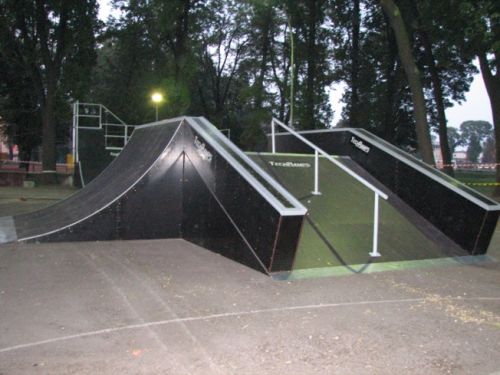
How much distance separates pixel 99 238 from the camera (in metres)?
8.22

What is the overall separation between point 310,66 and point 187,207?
23332 mm

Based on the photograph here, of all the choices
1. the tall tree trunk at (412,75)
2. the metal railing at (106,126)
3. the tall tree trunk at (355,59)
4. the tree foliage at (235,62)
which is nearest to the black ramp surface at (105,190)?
the tall tree trunk at (412,75)

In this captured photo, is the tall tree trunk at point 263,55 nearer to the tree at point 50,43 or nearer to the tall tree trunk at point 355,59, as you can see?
the tall tree trunk at point 355,59

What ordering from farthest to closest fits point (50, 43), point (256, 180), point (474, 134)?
point (474, 134) < point (50, 43) < point (256, 180)

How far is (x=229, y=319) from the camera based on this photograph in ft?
15.6

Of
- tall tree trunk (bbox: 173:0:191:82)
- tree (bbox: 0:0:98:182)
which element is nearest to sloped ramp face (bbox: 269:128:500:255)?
tree (bbox: 0:0:98:182)

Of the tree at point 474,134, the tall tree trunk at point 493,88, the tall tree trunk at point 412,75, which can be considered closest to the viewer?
the tall tree trunk at point 412,75

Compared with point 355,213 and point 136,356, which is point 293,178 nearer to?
point 355,213

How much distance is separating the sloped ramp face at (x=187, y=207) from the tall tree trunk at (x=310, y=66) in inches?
795

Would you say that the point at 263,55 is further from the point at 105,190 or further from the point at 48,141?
the point at 105,190

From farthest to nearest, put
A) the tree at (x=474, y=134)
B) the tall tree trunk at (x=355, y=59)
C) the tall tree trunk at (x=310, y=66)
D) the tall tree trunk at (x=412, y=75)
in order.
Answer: the tree at (x=474, y=134) → the tall tree trunk at (x=355, y=59) → the tall tree trunk at (x=310, y=66) → the tall tree trunk at (x=412, y=75)

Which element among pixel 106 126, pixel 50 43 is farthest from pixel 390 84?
pixel 50 43

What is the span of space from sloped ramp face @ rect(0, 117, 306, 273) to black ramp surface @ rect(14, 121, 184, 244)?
3 centimetres

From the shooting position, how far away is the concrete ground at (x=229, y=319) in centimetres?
382
